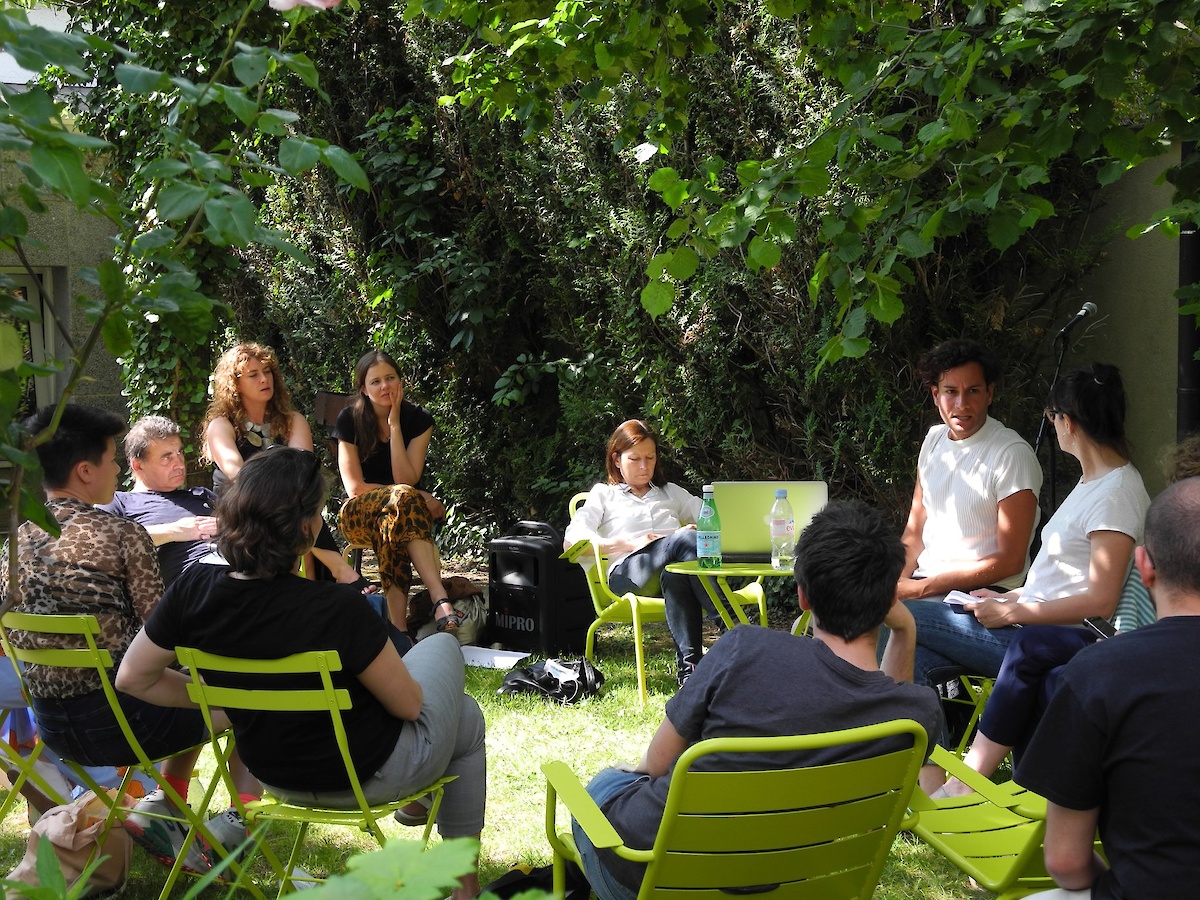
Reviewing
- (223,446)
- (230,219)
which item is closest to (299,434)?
(223,446)

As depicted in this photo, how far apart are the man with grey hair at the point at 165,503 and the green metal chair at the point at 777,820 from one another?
2.67 metres

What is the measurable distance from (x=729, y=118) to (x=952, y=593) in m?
3.23

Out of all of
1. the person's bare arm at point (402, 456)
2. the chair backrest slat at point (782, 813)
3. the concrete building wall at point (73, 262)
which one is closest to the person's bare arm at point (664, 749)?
the chair backrest slat at point (782, 813)

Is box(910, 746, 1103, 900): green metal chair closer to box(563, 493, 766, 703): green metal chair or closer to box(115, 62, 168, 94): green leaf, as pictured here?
box(115, 62, 168, 94): green leaf

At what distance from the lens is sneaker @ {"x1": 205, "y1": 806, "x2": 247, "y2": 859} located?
3197 mm

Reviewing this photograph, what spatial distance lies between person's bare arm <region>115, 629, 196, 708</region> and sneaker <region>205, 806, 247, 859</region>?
0.51 metres

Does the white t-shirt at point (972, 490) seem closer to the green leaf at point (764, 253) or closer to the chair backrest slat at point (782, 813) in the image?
the green leaf at point (764, 253)

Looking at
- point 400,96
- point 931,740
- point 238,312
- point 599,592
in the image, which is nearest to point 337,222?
point 400,96

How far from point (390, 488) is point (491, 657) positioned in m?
1.04

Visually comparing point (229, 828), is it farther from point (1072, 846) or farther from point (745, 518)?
point (745, 518)

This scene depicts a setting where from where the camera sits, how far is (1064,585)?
3518 mm

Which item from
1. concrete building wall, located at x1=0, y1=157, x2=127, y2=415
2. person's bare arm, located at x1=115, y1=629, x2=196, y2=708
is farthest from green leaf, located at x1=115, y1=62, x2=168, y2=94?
concrete building wall, located at x1=0, y1=157, x2=127, y2=415

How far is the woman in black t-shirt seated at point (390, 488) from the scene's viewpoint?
234 inches

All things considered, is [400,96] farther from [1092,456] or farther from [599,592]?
[1092,456]
